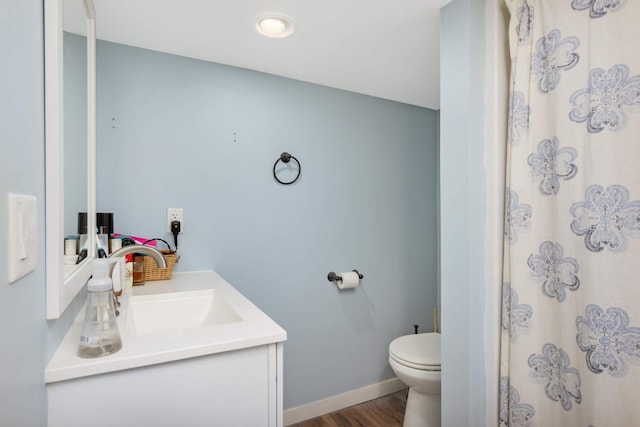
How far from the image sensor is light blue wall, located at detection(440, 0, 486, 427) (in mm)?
1349

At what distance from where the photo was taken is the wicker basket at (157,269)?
1.69 m

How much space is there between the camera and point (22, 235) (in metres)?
0.56

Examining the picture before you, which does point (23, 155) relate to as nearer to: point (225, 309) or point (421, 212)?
point (225, 309)

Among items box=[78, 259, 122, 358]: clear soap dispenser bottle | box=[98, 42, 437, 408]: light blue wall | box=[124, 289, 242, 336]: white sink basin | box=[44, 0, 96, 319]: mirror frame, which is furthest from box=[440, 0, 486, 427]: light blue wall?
box=[44, 0, 96, 319]: mirror frame

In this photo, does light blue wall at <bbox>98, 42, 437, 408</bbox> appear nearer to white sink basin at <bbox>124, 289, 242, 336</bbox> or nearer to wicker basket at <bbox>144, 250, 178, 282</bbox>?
wicker basket at <bbox>144, 250, 178, 282</bbox>

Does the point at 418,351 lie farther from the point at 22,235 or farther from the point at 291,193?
the point at 22,235

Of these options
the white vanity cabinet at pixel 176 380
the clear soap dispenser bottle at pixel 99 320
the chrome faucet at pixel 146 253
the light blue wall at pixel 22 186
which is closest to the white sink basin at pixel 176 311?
the chrome faucet at pixel 146 253

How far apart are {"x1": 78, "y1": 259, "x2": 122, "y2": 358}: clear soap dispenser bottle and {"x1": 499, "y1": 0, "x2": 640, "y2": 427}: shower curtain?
4.22ft

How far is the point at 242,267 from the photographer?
208 centimetres

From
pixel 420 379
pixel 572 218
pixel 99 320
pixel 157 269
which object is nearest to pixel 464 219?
pixel 572 218

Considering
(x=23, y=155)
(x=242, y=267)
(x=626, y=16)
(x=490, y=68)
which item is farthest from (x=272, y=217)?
(x=626, y=16)

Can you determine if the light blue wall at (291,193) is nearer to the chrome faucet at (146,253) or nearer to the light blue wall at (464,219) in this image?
the chrome faucet at (146,253)

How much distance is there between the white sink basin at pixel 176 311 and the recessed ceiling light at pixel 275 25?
1244 mm

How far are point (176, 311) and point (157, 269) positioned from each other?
37cm
